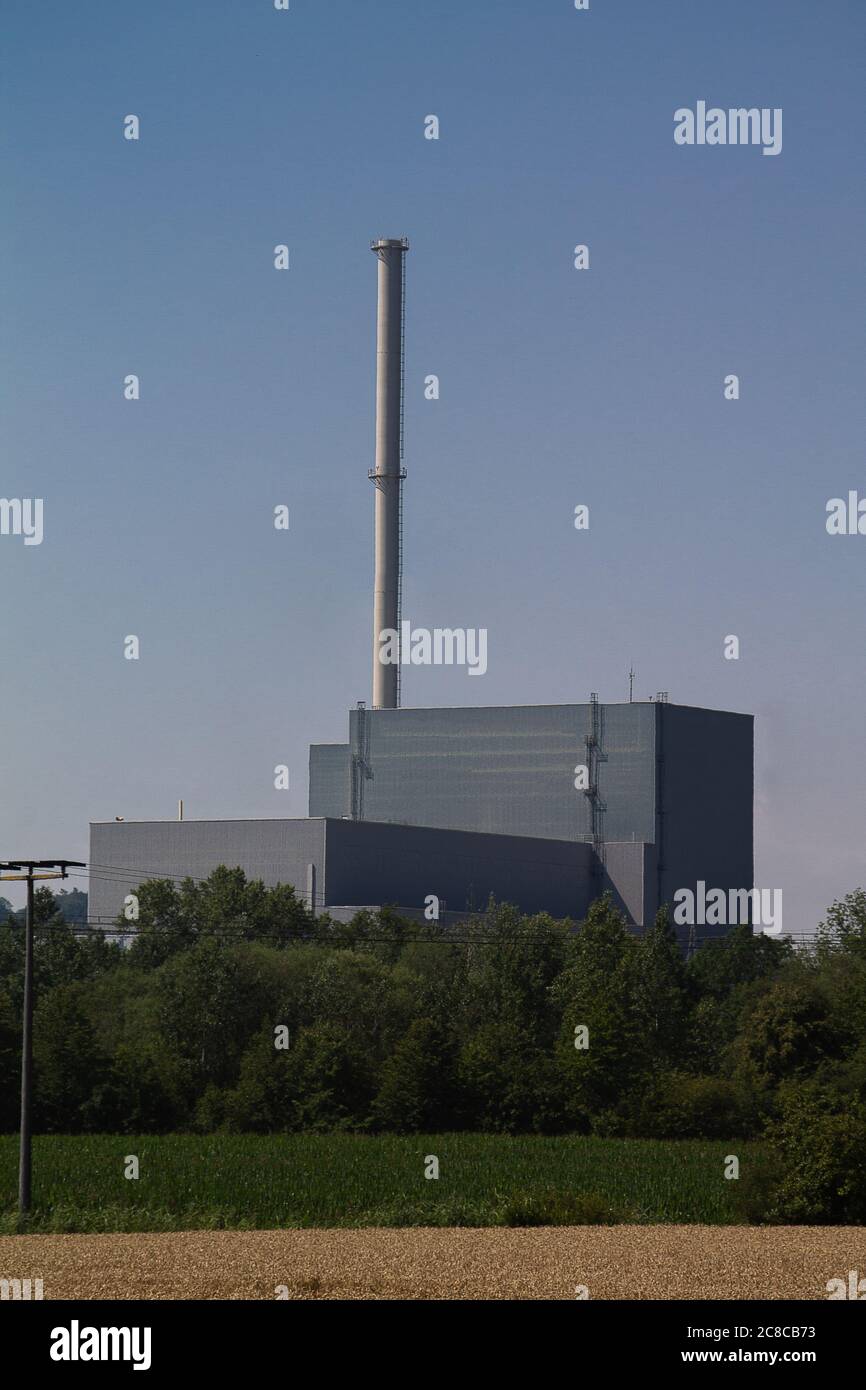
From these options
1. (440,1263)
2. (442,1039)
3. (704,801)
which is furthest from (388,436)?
(440,1263)

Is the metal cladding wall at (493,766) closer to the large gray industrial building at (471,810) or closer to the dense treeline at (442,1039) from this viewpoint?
the large gray industrial building at (471,810)

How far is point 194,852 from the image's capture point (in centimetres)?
9706

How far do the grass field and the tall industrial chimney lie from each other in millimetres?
49721

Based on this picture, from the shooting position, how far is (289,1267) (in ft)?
64.8

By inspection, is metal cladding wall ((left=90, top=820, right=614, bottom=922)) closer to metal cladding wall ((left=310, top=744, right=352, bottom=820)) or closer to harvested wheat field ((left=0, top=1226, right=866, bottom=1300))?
metal cladding wall ((left=310, top=744, right=352, bottom=820))

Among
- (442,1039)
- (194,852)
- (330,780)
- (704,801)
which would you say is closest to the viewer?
(442,1039)

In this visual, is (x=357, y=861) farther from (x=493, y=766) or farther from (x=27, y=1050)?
(x=27, y=1050)

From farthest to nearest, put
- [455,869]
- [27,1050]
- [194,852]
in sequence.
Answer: [455,869] < [194,852] < [27,1050]

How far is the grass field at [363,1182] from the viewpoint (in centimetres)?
3036

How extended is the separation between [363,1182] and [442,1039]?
16707mm

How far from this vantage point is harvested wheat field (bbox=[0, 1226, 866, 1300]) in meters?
18.0

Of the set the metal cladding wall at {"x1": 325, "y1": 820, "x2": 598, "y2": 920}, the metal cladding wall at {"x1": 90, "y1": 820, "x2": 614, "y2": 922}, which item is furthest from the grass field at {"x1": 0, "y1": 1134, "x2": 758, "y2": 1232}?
the metal cladding wall at {"x1": 325, "y1": 820, "x2": 598, "y2": 920}

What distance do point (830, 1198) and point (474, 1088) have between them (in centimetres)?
2763
